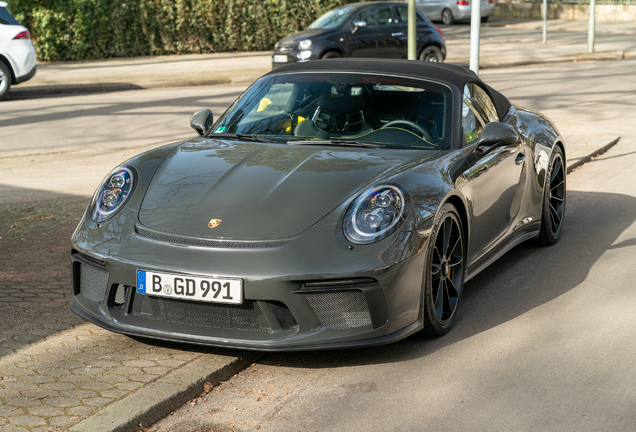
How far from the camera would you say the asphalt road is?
328 cm

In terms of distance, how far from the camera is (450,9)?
114 ft

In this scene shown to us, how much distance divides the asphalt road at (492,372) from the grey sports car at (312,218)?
0.70 ft

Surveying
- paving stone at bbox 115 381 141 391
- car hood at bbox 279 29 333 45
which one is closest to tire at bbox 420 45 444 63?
car hood at bbox 279 29 333 45

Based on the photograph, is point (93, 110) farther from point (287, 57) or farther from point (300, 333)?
point (300, 333)

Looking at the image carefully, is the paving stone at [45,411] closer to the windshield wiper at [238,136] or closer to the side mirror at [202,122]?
the windshield wiper at [238,136]

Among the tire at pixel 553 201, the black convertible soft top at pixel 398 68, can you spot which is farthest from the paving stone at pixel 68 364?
the tire at pixel 553 201

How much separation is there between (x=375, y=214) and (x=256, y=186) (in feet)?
2.23

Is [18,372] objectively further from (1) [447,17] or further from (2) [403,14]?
(1) [447,17]

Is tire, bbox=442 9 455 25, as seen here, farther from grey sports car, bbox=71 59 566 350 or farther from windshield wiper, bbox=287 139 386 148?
windshield wiper, bbox=287 139 386 148

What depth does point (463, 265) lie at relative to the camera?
443cm

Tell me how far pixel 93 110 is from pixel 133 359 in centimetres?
1097

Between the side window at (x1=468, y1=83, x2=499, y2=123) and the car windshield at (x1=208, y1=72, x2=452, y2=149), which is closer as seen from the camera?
the car windshield at (x1=208, y1=72, x2=452, y2=149)

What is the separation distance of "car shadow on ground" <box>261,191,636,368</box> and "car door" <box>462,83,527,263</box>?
33 cm

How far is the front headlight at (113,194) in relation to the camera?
4082 mm
